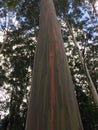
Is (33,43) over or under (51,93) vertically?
over

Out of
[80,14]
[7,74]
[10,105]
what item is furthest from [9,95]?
[80,14]

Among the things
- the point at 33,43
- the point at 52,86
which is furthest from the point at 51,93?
the point at 33,43

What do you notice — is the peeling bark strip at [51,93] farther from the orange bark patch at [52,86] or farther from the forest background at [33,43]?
the forest background at [33,43]

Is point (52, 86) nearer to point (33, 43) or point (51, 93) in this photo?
point (51, 93)

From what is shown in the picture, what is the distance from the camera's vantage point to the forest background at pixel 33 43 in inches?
538

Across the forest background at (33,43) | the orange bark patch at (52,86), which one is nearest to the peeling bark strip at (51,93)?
the orange bark patch at (52,86)

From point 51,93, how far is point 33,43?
46.6 ft

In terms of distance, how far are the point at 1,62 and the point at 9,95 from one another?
3.99 meters

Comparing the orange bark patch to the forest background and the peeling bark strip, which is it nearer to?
the peeling bark strip

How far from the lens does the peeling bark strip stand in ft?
3.59

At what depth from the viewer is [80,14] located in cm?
1406

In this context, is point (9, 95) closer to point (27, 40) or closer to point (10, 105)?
point (10, 105)

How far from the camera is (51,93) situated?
1.20m

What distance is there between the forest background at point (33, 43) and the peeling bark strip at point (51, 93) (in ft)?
35.1
